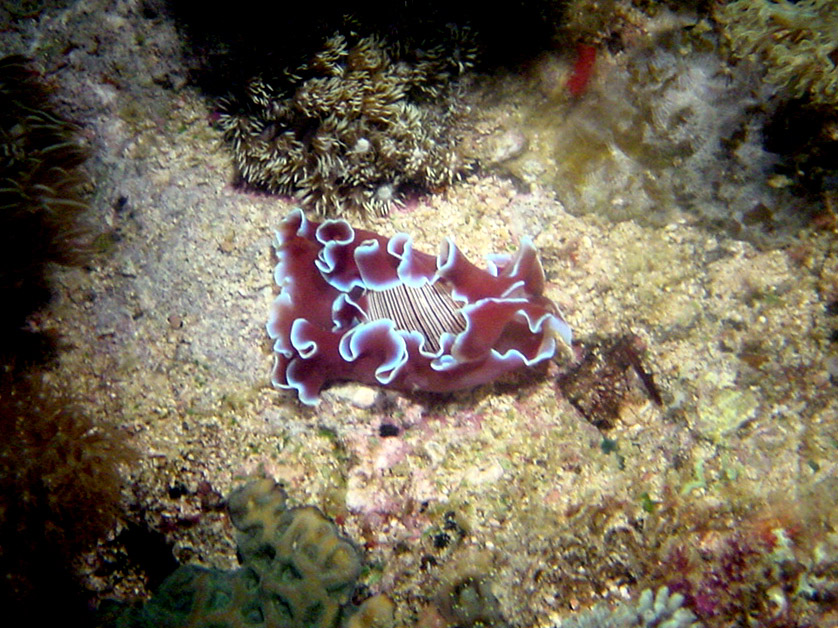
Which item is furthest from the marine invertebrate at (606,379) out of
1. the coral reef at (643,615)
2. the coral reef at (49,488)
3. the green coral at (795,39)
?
the coral reef at (49,488)

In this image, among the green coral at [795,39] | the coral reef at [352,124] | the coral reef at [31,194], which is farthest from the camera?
the coral reef at [352,124]

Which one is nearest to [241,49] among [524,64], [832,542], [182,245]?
[182,245]

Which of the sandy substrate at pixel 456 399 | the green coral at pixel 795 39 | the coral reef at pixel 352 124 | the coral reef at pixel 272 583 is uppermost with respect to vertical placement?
the green coral at pixel 795 39

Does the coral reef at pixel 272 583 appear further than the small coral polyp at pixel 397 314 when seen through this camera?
No

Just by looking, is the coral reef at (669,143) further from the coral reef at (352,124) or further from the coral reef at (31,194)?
the coral reef at (31,194)

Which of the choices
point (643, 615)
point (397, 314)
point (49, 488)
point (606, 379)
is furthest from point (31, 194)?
point (643, 615)

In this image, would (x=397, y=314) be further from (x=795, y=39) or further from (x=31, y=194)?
(x=795, y=39)

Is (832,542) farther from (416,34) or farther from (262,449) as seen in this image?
(416,34)
